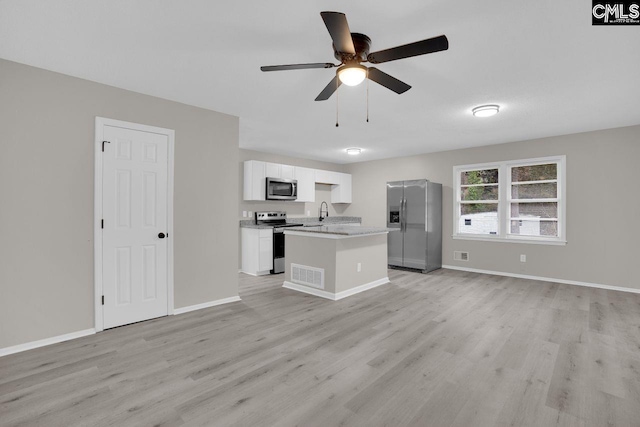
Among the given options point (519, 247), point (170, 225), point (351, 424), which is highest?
point (170, 225)

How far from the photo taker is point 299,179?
6.74m

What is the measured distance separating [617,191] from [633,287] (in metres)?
1.42

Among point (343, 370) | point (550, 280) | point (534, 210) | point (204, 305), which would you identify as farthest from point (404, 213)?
point (343, 370)

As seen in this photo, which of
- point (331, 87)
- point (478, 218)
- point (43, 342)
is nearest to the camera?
point (331, 87)

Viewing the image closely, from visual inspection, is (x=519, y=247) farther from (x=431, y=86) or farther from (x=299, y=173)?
→ (x=299, y=173)

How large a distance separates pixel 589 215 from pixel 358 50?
4.87 metres

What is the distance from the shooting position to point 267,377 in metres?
2.23

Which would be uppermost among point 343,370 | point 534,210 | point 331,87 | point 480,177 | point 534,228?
point 331,87

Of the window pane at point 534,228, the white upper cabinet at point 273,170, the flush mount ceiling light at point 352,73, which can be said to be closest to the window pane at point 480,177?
the window pane at point 534,228

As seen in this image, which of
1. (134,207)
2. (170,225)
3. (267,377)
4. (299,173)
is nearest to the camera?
(267,377)

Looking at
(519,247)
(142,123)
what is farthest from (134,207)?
(519,247)

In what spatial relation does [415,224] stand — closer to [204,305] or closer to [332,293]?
[332,293]

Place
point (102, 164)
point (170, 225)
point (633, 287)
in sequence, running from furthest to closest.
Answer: point (633, 287) < point (170, 225) < point (102, 164)

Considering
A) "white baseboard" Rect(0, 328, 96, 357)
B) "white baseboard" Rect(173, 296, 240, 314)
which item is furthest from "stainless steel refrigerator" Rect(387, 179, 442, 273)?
"white baseboard" Rect(0, 328, 96, 357)
